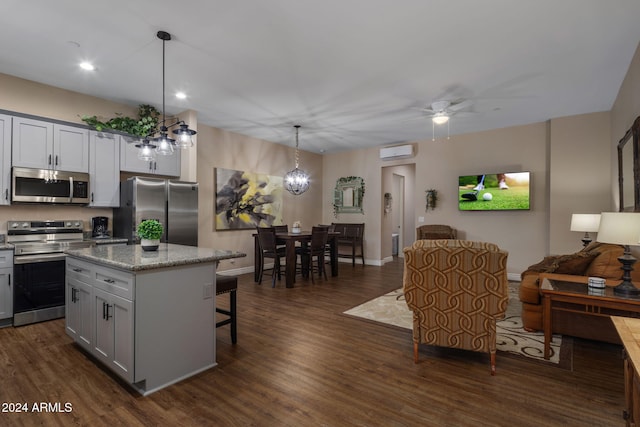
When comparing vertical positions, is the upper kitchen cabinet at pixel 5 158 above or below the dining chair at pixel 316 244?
above

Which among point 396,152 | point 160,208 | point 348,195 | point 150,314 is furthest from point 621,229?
point 348,195

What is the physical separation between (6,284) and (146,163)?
2193 millimetres

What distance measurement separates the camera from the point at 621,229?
2.34m

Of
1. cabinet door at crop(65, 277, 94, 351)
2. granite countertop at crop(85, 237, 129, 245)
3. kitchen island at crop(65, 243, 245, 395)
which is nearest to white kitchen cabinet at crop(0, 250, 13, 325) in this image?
granite countertop at crop(85, 237, 129, 245)

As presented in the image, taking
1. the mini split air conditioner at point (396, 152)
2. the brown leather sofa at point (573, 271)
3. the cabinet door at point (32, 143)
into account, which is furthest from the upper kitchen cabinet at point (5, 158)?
the mini split air conditioner at point (396, 152)

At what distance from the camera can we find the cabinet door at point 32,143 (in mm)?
3688

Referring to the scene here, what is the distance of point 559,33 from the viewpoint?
115 inches

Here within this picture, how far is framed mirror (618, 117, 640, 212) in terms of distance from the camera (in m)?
3.21

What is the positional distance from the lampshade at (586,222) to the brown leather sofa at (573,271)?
0.99 metres

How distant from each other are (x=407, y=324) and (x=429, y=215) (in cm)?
386

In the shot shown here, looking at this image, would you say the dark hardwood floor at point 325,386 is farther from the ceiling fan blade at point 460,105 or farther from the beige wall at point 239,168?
the ceiling fan blade at point 460,105

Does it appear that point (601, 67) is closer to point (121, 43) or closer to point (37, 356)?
point (121, 43)

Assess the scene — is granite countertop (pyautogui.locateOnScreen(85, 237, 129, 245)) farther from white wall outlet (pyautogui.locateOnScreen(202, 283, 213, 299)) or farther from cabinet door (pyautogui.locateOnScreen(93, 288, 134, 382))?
white wall outlet (pyautogui.locateOnScreen(202, 283, 213, 299))

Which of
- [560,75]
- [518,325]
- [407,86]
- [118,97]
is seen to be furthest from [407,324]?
[118,97]
